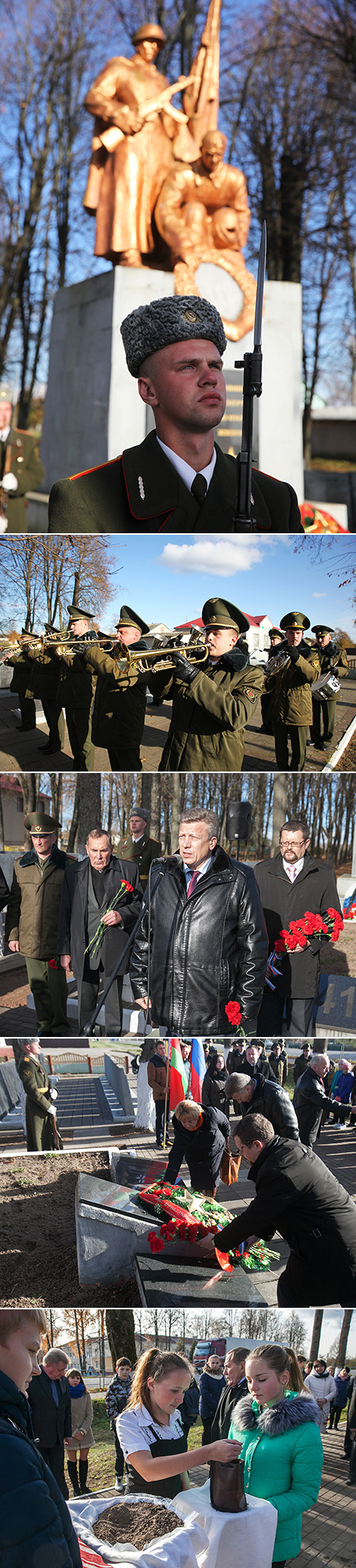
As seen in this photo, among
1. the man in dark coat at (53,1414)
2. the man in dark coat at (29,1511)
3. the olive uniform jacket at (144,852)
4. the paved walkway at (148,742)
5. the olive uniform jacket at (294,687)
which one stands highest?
the olive uniform jacket at (294,687)

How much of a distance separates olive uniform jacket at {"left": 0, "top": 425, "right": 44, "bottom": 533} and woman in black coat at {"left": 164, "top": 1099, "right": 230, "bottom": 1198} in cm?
647

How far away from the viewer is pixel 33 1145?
186 inches

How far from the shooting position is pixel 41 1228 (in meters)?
4.72

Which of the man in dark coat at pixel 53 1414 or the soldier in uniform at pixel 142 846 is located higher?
the soldier in uniform at pixel 142 846

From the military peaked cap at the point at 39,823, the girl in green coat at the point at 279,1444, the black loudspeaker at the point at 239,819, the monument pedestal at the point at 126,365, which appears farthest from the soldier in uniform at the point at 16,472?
the girl in green coat at the point at 279,1444

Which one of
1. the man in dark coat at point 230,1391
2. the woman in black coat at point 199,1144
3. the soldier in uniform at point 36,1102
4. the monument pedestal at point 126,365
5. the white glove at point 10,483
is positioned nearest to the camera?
the man in dark coat at point 230,1391

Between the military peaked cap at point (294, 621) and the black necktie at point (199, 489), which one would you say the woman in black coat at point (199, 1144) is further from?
the black necktie at point (199, 489)

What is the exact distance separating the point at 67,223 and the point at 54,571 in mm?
11313

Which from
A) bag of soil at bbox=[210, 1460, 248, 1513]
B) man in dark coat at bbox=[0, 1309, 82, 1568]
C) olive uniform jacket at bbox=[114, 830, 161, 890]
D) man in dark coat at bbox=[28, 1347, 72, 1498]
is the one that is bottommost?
bag of soil at bbox=[210, 1460, 248, 1513]

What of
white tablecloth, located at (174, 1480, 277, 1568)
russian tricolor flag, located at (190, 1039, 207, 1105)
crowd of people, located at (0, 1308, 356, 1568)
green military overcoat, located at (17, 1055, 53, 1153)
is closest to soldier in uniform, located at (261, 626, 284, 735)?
russian tricolor flag, located at (190, 1039, 207, 1105)

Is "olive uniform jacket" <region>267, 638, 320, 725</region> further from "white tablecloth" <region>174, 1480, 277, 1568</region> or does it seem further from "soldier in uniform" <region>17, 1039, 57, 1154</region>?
"white tablecloth" <region>174, 1480, 277, 1568</region>

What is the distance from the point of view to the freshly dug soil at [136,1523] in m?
4.21

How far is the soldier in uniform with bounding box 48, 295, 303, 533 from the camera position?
13.7 ft

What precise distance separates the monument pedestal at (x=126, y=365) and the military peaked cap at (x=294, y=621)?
533 centimetres
